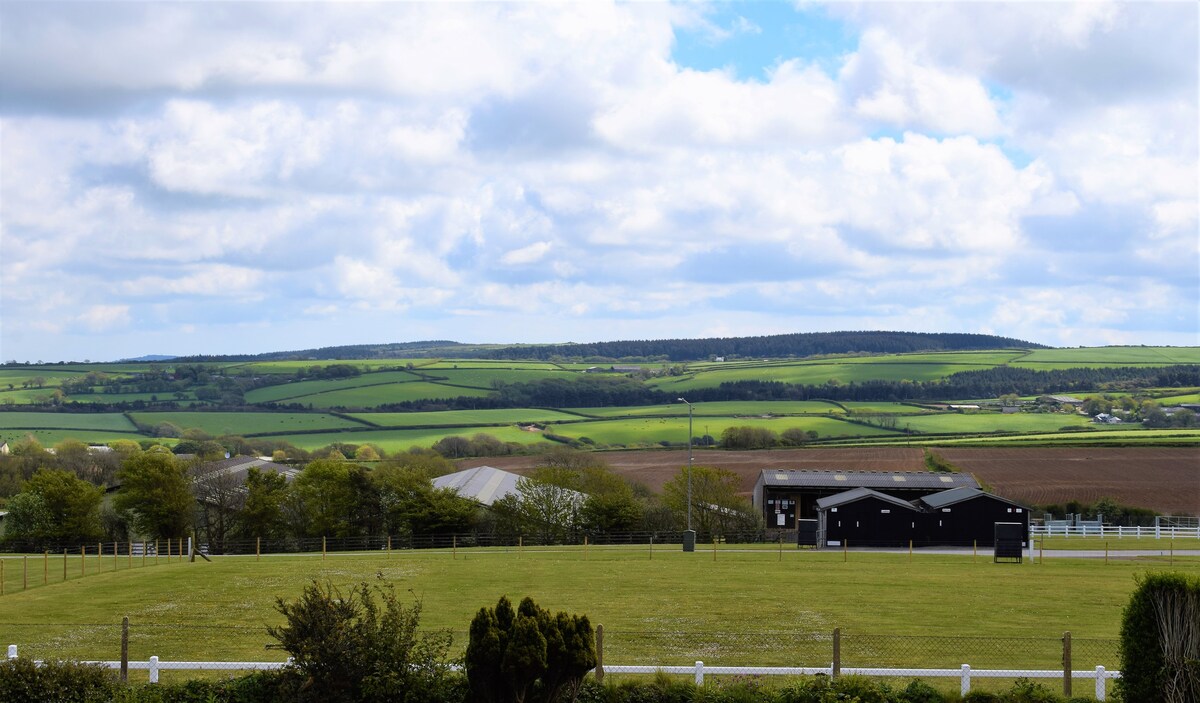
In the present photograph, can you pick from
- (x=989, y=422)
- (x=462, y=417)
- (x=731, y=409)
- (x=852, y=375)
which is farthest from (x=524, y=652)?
(x=852, y=375)

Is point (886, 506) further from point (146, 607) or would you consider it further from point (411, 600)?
point (146, 607)

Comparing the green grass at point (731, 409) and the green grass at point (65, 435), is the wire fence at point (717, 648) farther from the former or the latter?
the green grass at point (731, 409)

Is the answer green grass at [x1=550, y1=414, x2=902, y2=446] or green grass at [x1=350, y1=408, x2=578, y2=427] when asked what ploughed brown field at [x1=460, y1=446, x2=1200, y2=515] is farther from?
green grass at [x1=350, y1=408, x2=578, y2=427]

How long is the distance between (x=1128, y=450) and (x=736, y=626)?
81044mm

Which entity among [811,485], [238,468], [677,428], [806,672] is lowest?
Result: [811,485]

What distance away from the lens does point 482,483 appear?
3221 inches

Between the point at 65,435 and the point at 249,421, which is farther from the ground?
the point at 249,421

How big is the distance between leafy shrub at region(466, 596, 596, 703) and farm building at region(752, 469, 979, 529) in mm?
61269

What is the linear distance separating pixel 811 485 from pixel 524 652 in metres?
62.9

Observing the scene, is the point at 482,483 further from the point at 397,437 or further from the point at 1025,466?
the point at 397,437

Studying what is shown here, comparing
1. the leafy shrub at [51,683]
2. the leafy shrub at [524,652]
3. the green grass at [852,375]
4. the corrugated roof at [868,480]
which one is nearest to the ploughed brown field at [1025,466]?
the corrugated roof at [868,480]

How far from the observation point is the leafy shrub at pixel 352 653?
Result: 1711cm

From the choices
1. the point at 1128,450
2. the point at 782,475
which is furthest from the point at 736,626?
the point at 1128,450

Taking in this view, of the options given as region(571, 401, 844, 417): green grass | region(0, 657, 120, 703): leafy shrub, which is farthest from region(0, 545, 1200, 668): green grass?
region(571, 401, 844, 417): green grass
